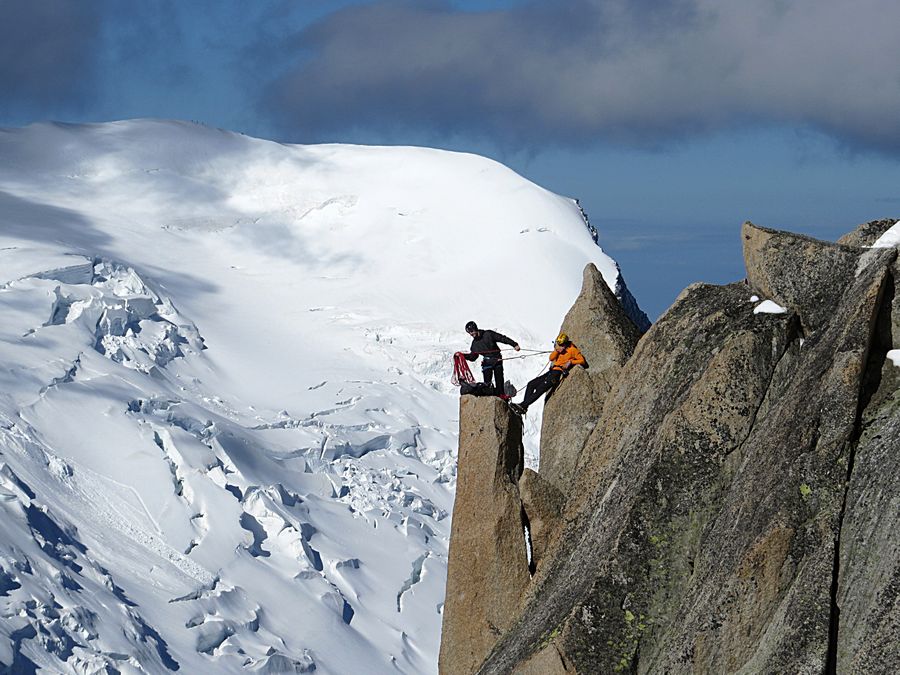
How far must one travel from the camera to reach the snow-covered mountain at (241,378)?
122 feet

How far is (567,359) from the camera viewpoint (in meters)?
15.7

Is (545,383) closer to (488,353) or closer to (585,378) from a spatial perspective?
(585,378)

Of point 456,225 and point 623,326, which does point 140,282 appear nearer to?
point 456,225

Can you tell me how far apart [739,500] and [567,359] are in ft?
18.5

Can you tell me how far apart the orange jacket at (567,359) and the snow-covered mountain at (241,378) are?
20882mm

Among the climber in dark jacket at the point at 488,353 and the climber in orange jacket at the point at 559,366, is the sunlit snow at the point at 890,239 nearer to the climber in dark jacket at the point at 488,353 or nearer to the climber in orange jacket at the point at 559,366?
the climber in orange jacket at the point at 559,366

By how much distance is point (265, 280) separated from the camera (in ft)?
183

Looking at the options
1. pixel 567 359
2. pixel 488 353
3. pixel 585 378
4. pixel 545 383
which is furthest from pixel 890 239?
pixel 488 353

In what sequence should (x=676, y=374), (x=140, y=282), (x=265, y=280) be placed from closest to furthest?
1. (x=676, y=374)
2. (x=140, y=282)
3. (x=265, y=280)

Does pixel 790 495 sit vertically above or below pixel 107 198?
below

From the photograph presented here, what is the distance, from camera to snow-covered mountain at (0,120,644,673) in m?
37.2

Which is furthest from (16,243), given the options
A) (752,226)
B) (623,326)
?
(752,226)

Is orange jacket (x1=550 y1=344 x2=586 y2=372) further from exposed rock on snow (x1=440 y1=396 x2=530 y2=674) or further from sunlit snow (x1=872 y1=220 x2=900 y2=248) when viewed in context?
sunlit snow (x1=872 y1=220 x2=900 y2=248)

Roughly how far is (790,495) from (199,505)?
3303 cm
